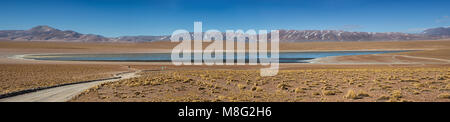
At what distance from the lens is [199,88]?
14.1 metres

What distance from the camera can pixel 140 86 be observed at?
1493 centimetres
